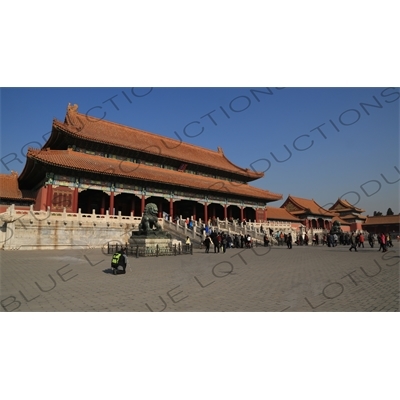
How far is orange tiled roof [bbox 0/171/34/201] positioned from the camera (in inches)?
880

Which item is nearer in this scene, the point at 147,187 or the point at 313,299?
the point at 313,299

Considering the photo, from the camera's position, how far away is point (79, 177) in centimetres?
2133

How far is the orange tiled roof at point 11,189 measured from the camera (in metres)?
22.4

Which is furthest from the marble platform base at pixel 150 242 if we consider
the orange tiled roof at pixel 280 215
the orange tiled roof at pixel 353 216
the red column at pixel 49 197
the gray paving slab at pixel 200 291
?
the orange tiled roof at pixel 353 216

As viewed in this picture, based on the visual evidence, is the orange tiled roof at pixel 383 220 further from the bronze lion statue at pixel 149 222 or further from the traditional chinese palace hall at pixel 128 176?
the bronze lion statue at pixel 149 222

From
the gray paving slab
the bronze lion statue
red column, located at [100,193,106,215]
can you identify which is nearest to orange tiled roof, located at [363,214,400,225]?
red column, located at [100,193,106,215]

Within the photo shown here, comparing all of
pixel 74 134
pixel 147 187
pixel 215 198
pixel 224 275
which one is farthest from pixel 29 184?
pixel 224 275

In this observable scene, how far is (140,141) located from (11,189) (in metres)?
12.4

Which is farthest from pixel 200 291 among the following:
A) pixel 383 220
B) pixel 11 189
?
pixel 383 220

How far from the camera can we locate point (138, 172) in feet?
80.2

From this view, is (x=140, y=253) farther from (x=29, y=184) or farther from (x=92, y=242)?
(x=29, y=184)

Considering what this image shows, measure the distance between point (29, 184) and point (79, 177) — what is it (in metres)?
6.96

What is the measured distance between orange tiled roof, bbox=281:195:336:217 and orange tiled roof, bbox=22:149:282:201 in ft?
34.6

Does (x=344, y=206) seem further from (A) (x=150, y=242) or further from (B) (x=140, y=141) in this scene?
(A) (x=150, y=242)
